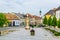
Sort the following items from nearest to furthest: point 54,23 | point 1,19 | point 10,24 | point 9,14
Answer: point 54,23
point 1,19
point 10,24
point 9,14

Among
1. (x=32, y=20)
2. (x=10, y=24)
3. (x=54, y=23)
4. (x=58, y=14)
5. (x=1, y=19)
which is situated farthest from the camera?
(x=32, y=20)

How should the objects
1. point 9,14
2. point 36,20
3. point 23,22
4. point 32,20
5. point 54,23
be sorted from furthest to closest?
1. point 36,20
2. point 32,20
3. point 23,22
4. point 9,14
5. point 54,23

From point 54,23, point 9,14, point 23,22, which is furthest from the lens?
point 23,22

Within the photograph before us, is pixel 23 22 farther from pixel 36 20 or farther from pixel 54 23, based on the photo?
pixel 54 23

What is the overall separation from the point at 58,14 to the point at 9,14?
4220 centimetres

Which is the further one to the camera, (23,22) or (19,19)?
(23,22)

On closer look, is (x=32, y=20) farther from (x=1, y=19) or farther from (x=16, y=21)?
(x=1, y=19)

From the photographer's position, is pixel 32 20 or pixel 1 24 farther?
pixel 32 20

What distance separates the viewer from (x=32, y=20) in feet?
536

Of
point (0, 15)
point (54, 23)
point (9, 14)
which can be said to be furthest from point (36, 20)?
point (54, 23)

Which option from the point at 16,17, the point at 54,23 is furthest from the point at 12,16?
the point at 54,23

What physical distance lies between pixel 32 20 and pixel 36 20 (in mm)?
11413

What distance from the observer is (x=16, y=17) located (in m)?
128

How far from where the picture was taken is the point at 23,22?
142 metres
